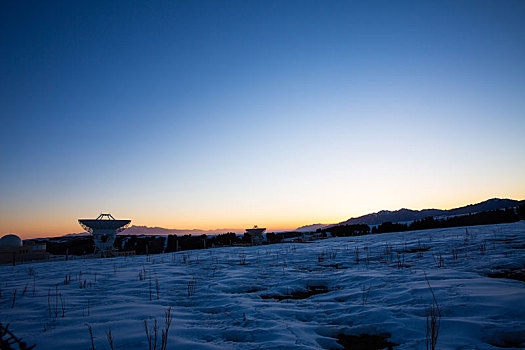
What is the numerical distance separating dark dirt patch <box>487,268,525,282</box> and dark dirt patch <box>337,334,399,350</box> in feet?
12.0

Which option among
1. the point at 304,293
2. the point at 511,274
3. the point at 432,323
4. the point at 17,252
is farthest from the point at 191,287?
the point at 17,252

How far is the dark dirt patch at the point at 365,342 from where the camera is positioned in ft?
10.1

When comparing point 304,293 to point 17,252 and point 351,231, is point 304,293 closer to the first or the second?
point 17,252

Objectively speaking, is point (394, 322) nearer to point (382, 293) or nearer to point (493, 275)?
point (382, 293)

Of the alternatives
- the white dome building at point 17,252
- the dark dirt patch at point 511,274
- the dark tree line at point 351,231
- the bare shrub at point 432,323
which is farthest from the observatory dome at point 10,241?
the dark dirt patch at point 511,274

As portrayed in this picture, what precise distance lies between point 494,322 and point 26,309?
681cm

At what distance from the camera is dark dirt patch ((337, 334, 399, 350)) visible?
308cm

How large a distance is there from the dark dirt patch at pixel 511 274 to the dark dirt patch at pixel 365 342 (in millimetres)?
3659

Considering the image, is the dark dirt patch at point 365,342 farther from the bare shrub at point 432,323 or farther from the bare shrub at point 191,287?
the bare shrub at point 191,287

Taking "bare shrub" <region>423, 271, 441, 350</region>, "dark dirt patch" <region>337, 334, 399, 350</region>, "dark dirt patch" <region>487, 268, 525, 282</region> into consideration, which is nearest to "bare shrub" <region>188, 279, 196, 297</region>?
"dark dirt patch" <region>337, 334, 399, 350</region>

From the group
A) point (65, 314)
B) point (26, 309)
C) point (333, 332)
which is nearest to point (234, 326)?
point (333, 332)

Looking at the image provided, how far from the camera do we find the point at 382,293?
16.4ft

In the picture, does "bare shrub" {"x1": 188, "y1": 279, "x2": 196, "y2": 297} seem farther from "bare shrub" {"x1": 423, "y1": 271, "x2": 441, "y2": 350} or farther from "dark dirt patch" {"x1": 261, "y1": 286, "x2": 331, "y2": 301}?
"bare shrub" {"x1": 423, "y1": 271, "x2": 441, "y2": 350}

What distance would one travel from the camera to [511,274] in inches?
214
